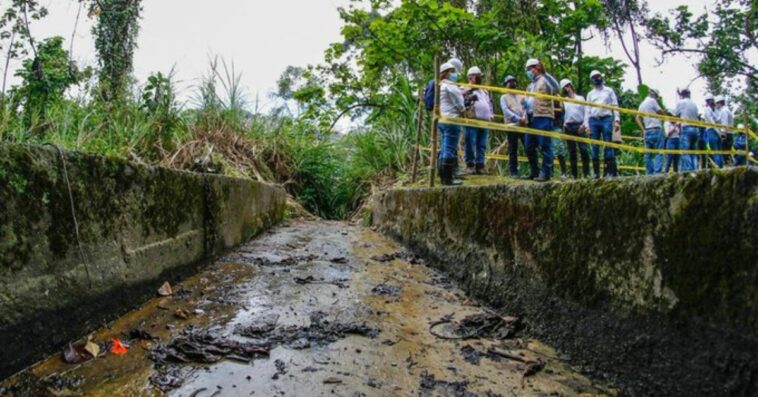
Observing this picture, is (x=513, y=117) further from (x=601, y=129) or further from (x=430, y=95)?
(x=601, y=129)

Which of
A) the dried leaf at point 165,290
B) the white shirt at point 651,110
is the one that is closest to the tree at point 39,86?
the dried leaf at point 165,290

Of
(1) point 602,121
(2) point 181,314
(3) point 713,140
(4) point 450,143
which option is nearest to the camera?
(2) point 181,314

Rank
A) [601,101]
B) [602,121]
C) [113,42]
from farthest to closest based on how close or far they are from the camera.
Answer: [113,42]
[601,101]
[602,121]

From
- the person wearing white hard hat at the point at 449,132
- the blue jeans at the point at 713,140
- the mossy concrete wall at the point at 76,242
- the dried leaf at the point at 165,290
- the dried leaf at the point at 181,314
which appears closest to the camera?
the mossy concrete wall at the point at 76,242

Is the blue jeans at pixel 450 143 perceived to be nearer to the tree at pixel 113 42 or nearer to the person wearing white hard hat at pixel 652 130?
the tree at pixel 113 42

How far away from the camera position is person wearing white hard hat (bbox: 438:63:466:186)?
443 cm

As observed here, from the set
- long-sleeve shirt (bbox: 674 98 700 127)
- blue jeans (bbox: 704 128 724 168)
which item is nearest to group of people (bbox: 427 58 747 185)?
long-sleeve shirt (bbox: 674 98 700 127)

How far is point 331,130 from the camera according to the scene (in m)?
9.45

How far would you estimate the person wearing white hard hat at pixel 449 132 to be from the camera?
4.43 metres

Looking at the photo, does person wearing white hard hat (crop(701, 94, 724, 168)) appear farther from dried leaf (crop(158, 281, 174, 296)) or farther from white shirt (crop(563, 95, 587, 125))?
dried leaf (crop(158, 281, 174, 296))

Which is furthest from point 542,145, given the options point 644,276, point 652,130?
point 644,276

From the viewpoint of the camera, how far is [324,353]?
1566 millimetres

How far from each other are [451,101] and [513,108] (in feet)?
2.49

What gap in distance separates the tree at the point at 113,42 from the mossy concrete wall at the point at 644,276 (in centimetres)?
359
